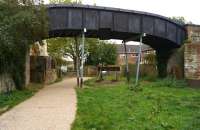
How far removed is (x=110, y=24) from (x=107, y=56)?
43543 millimetres

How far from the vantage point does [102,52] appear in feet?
258

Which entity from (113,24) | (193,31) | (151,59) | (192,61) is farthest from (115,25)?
(151,59)

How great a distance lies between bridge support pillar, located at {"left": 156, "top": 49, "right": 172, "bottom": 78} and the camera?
44531mm

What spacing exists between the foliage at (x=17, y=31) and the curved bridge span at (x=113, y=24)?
613 centimetres

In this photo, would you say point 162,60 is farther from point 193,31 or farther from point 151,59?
point 151,59

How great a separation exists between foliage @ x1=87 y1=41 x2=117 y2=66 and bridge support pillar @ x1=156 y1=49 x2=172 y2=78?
32688 mm

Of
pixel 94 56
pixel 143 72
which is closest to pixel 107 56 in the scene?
pixel 94 56

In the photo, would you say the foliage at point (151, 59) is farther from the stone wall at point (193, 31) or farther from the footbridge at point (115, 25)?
the stone wall at point (193, 31)

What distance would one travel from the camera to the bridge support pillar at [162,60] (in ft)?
146

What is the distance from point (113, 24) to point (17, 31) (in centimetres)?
1353

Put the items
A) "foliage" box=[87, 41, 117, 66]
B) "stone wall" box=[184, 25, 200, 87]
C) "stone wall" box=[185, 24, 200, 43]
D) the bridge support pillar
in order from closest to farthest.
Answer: "stone wall" box=[184, 25, 200, 87]
"stone wall" box=[185, 24, 200, 43]
the bridge support pillar
"foliage" box=[87, 41, 117, 66]

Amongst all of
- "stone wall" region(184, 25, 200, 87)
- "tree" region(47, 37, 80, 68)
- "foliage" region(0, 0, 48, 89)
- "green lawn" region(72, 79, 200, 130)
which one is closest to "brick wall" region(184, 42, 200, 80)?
"stone wall" region(184, 25, 200, 87)

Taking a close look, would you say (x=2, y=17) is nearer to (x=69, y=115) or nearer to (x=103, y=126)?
(x=69, y=115)

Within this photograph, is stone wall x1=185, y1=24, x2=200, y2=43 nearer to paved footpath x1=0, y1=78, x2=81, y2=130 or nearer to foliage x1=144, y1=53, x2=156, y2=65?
foliage x1=144, y1=53, x2=156, y2=65
